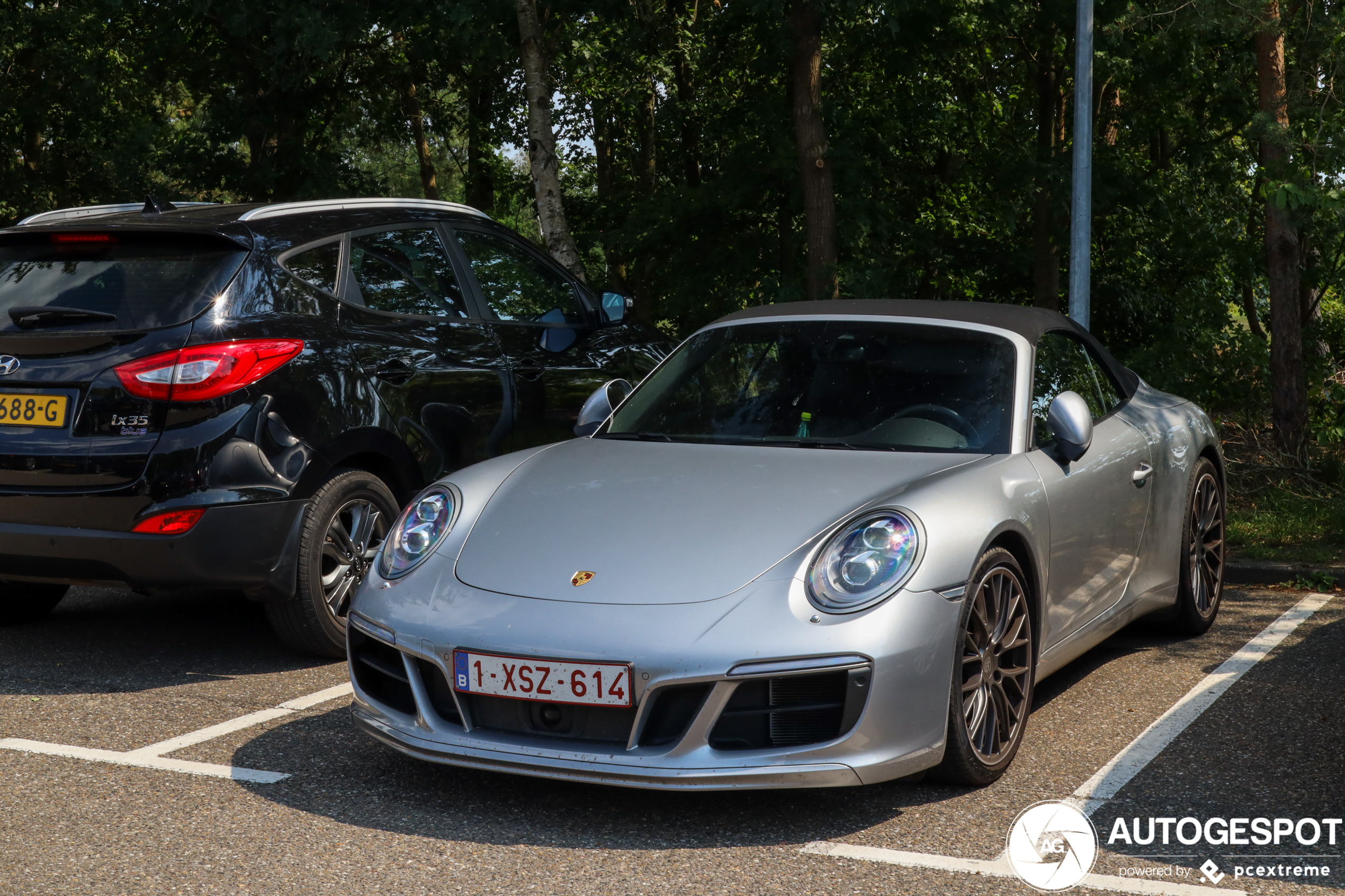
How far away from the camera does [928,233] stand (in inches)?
657

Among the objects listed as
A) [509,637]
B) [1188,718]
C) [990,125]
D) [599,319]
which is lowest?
[1188,718]

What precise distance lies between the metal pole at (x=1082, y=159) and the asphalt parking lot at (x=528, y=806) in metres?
4.33

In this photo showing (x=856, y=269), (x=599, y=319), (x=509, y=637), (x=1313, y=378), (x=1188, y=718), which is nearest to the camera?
(x=509, y=637)

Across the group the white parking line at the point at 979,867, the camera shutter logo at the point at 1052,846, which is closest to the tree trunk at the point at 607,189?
the camera shutter logo at the point at 1052,846

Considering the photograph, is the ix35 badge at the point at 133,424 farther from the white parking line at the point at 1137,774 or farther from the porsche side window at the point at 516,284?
the white parking line at the point at 1137,774

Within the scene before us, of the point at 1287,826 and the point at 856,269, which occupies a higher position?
the point at 856,269

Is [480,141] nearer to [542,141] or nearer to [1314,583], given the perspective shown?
[542,141]

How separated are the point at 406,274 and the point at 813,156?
7697 millimetres

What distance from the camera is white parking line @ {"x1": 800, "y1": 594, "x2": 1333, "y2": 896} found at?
3299mm

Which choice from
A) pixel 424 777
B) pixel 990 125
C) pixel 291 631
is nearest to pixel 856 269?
pixel 990 125

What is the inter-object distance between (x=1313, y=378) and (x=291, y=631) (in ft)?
30.5

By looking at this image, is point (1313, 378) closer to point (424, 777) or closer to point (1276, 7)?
point (1276, 7)

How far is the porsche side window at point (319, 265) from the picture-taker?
5.46m

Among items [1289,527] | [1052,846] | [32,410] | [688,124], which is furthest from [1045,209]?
[1052,846]
